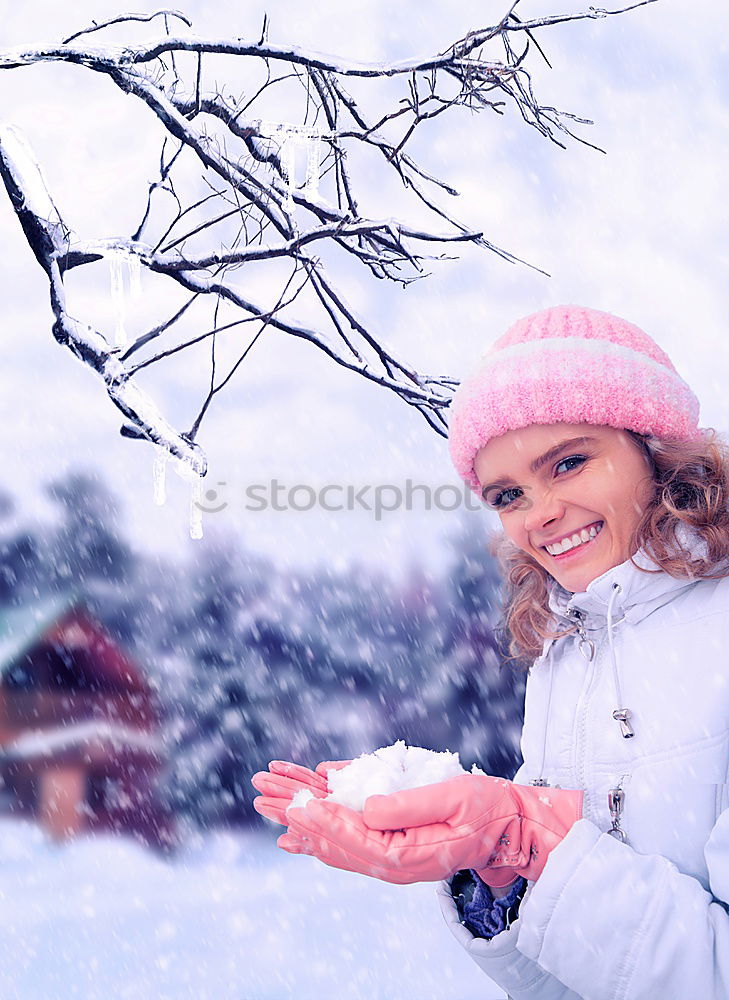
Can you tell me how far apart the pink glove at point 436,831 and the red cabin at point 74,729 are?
125 cm

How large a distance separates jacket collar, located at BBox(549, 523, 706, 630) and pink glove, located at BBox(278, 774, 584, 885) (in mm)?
242

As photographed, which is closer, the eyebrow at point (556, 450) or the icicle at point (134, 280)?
the eyebrow at point (556, 450)

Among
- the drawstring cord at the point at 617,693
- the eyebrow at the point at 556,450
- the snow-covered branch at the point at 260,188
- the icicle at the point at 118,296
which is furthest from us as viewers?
the icicle at the point at 118,296

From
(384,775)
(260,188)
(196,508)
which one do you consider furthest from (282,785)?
(260,188)

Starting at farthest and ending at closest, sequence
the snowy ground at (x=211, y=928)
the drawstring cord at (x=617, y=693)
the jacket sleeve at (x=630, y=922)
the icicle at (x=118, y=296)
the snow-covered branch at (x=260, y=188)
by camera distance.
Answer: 1. the snowy ground at (x=211, y=928)
2. the icicle at (x=118, y=296)
3. the snow-covered branch at (x=260, y=188)
4. the drawstring cord at (x=617, y=693)
5. the jacket sleeve at (x=630, y=922)

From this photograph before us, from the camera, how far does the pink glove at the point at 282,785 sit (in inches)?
37.7

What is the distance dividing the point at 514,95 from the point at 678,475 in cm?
102

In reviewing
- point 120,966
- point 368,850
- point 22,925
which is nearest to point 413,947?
point 120,966

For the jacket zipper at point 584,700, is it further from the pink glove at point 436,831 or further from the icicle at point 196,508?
the icicle at point 196,508

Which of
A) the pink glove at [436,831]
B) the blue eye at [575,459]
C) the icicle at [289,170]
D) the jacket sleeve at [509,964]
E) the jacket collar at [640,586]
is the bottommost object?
the jacket sleeve at [509,964]

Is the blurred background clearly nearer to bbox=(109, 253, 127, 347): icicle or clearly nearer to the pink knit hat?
bbox=(109, 253, 127, 347): icicle

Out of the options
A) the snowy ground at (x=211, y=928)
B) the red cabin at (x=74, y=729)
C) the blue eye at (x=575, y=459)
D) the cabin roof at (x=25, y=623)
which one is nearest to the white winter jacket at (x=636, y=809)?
the blue eye at (x=575, y=459)

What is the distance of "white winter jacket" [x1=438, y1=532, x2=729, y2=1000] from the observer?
28.7 inches

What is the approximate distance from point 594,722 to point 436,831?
0.83ft
